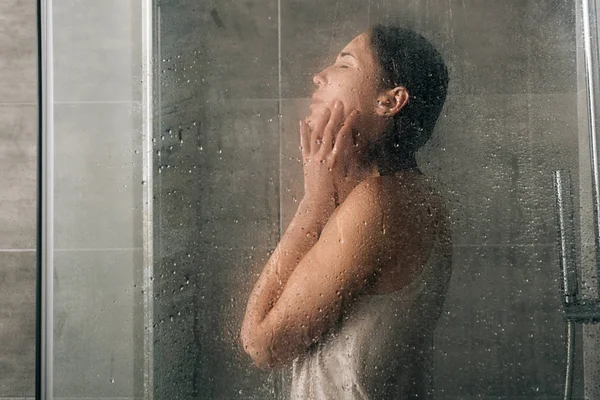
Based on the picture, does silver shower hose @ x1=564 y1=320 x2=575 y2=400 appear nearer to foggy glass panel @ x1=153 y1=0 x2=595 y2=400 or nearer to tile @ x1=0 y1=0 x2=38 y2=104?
foggy glass panel @ x1=153 y1=0 x2=595 y2=400

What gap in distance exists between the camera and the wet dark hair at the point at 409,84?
2.36ft

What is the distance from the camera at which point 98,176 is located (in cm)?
76

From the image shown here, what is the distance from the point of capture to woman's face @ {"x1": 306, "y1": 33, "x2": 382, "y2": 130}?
73cm

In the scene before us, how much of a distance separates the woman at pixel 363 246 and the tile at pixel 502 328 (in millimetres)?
22

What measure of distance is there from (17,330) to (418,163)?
3.32 ft

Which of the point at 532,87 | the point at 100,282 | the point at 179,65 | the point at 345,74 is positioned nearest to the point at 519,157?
the point at 532,87

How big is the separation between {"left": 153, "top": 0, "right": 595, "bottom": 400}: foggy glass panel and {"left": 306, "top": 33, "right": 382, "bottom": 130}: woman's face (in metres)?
0.01

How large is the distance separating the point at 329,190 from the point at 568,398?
389 millimetres

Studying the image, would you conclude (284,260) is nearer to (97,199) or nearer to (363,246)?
(363,246)

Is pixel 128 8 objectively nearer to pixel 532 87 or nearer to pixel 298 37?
pixel 298 37

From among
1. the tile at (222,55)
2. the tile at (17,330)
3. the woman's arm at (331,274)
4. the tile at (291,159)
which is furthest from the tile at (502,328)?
the tile at (17,330)

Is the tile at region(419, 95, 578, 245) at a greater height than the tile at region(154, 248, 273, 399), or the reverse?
the tile at region(419, 95, 578, 245)

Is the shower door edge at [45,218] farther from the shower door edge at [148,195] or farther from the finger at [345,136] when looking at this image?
the finger at [345,136]

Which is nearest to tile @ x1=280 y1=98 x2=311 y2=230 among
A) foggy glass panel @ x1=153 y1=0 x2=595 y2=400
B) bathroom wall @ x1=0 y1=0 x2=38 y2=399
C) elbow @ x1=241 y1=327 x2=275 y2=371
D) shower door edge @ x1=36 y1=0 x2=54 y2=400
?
foggy glass panel @ x1=153 y1=0 x2=595 y2=400
